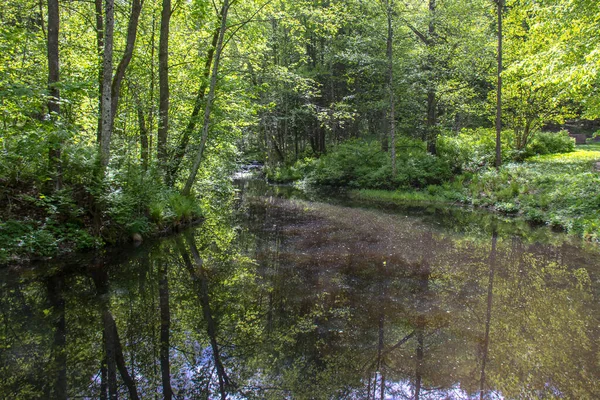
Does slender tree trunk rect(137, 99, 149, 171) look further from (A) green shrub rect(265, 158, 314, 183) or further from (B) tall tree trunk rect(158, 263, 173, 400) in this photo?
(A) green shrub rect(265, 158, 314, 183)

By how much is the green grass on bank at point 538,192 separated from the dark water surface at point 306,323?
2952 mm

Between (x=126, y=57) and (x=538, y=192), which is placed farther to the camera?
(x=538, y=192)

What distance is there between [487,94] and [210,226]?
1610cm

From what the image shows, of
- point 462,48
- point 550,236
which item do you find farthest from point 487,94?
point 550,236

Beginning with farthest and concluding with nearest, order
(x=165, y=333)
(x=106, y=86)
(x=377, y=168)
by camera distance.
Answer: (x=377, y=168) < (x=106, y=86) < (x=165, y=333)

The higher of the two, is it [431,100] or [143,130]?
[431,100]

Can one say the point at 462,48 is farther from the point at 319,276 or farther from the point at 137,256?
the point at 137,256

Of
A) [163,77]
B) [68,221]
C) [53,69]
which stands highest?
[163,77]

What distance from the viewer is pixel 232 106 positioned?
13.7 meters

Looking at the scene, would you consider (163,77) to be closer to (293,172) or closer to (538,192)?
(538,192)

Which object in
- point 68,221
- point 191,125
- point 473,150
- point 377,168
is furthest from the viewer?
point 377,168

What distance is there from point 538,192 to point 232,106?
11615 millimetres

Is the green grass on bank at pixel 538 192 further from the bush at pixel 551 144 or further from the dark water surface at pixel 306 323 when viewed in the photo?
the dark water surface at pixel 306 323

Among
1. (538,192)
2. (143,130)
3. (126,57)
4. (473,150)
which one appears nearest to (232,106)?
(143,130)
